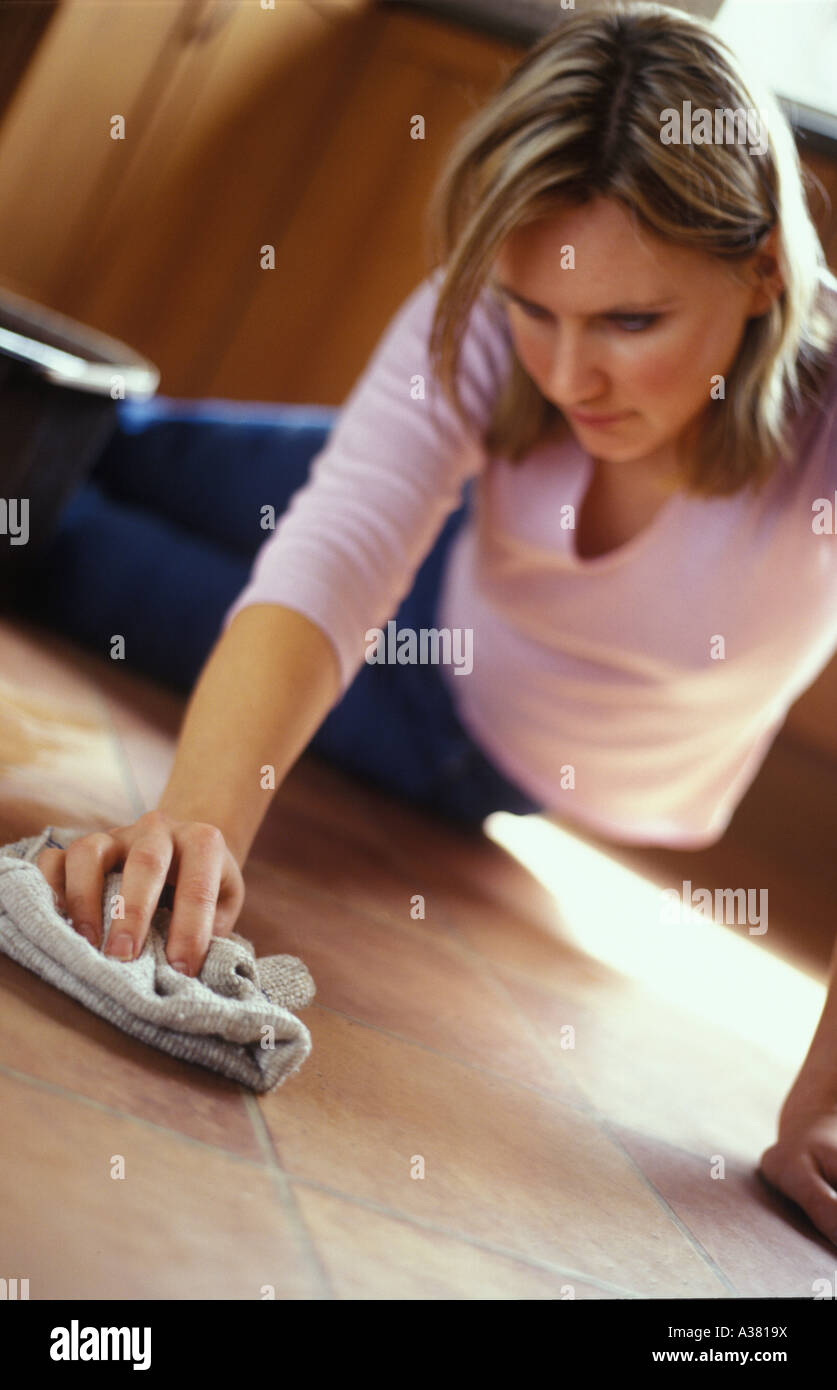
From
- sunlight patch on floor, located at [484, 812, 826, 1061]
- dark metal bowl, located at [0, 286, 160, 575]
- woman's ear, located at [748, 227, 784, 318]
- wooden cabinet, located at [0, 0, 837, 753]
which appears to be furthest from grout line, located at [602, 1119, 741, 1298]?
wooden cabinet, located at [0, 0, 837, 753]

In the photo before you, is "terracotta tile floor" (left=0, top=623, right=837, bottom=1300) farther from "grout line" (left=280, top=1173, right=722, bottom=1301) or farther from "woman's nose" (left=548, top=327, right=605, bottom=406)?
"woman's nose" (left=548, top=327, right=605, bottom=406)

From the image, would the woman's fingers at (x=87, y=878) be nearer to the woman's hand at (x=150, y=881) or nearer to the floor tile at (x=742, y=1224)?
the woman's hand at (x=150, y=881)

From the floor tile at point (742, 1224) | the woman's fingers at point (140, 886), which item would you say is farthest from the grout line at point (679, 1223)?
the woman's fingers at point (140, 886)

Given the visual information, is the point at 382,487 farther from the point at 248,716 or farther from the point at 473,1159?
the point at 473,1159

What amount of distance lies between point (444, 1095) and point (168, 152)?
115 inches

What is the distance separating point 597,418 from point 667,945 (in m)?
0.87

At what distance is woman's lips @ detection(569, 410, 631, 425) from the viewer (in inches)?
41.4

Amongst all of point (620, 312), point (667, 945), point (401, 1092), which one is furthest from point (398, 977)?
point (667, 945)

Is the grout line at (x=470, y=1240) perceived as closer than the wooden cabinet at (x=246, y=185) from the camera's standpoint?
Yes

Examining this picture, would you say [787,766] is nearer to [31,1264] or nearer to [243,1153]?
[243,1153]

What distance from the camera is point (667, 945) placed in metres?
1.71

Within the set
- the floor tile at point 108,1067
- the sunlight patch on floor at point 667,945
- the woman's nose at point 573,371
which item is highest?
the woman's nose at point 573,371

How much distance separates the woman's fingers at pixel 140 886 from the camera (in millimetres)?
742

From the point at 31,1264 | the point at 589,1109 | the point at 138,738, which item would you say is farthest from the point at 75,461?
the point at 31,1264
